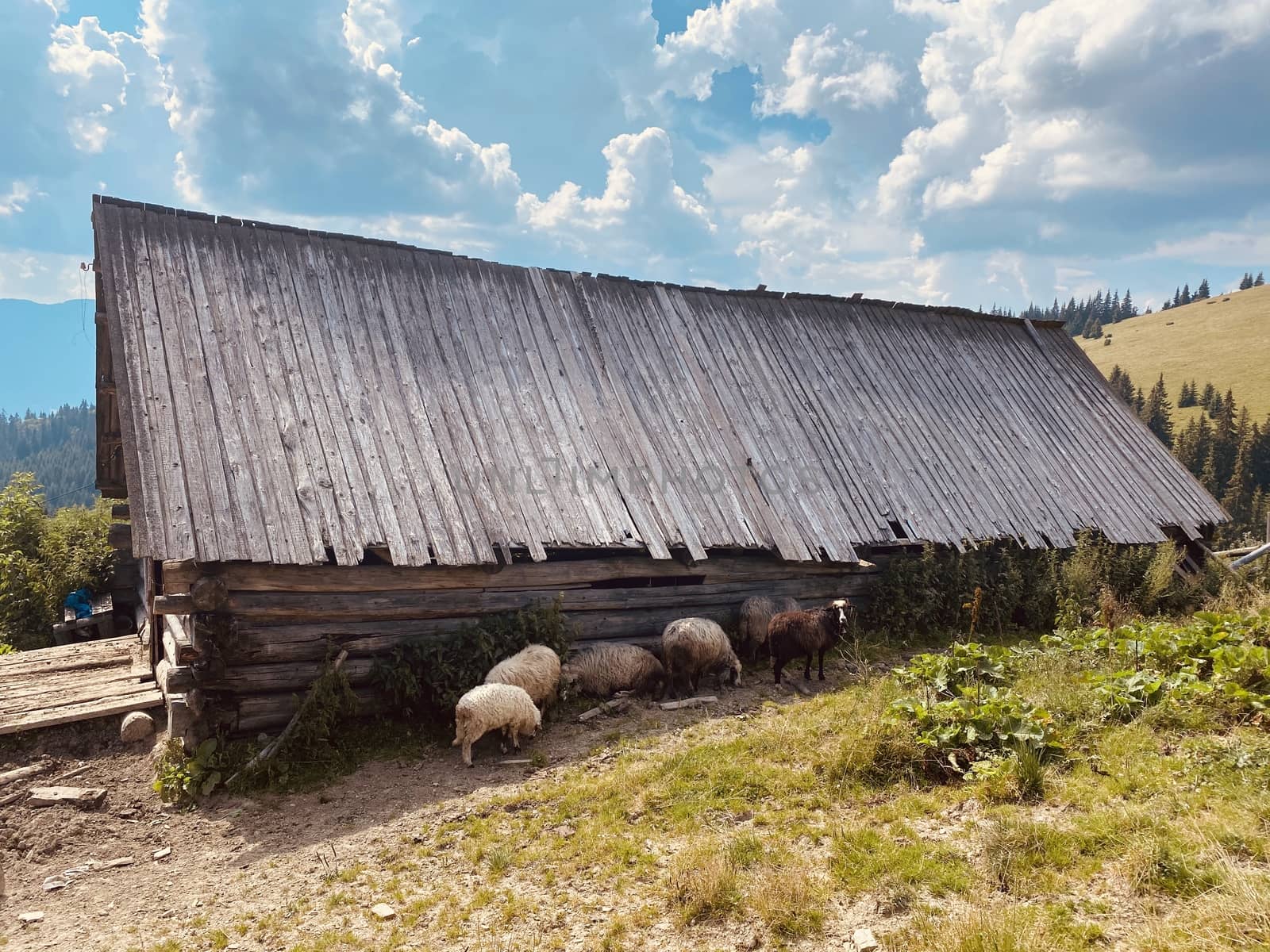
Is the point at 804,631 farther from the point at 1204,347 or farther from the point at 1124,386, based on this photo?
the point at 1204,347

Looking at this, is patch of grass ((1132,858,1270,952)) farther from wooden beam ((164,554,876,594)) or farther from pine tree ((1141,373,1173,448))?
pine tree ((1141,373,1173,448))

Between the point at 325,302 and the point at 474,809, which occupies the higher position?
the point at 325,302

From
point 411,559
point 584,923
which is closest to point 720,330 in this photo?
point 411,559

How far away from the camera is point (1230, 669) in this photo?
7246 millimetres

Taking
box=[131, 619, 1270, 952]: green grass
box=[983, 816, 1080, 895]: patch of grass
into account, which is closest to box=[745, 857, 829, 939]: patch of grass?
box=[131, 619, 1270, 952]: green grass

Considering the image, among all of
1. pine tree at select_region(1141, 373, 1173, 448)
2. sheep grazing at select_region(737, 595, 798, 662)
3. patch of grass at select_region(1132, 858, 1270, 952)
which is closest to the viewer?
patch of grass at select_region(1132, 858, 1270, 952)

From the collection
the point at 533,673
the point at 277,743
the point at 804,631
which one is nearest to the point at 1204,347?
the point at 804,631

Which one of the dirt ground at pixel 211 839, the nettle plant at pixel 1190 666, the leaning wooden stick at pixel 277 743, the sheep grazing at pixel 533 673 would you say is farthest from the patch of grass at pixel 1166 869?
the leaning wooden stick at pixel 277 743

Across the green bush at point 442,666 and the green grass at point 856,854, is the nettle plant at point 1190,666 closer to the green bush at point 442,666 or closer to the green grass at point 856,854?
the green grass at point 856,854

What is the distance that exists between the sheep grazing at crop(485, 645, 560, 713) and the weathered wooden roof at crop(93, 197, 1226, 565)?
4.42 ft

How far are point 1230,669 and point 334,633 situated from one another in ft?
32.7

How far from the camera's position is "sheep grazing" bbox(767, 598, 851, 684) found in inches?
403

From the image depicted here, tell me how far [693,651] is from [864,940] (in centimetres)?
568

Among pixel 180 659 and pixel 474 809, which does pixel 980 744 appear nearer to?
pixel 474 809
